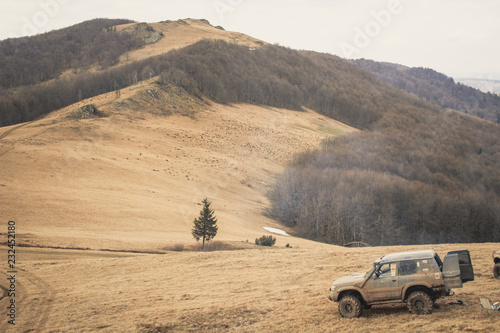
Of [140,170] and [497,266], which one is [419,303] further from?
[140,170]

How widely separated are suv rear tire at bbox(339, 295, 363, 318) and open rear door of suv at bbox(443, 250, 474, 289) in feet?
9.50

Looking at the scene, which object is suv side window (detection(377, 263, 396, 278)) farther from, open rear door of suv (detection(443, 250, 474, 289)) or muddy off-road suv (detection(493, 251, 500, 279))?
muddy off-road suv (detection(493, 251, 500, 279))

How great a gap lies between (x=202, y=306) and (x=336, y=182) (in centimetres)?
5513

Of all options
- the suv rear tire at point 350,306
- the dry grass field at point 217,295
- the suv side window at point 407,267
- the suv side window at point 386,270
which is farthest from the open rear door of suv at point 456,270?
the suv rear tire at point 350,306

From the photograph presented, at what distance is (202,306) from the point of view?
56.7 ft

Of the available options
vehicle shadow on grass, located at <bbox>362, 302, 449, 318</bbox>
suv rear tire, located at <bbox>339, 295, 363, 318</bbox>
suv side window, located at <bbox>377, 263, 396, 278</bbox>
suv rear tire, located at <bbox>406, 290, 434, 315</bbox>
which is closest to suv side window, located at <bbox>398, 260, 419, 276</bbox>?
suv side window, located at <bbox>377, 263, 396, 278</bbox>

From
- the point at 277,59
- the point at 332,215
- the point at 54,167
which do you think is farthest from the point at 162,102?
the point at 277,59

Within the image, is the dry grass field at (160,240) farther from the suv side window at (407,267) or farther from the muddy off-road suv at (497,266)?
the suv side window at (407,267)

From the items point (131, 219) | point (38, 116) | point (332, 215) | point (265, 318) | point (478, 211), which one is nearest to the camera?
point (265, 318)

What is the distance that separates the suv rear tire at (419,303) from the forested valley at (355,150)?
145ft

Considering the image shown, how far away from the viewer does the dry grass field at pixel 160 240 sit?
15859 millimetres

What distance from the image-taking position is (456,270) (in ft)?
42.1

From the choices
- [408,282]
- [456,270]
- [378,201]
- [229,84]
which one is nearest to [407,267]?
[408,282]

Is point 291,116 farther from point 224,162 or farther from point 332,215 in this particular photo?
point 332,215
